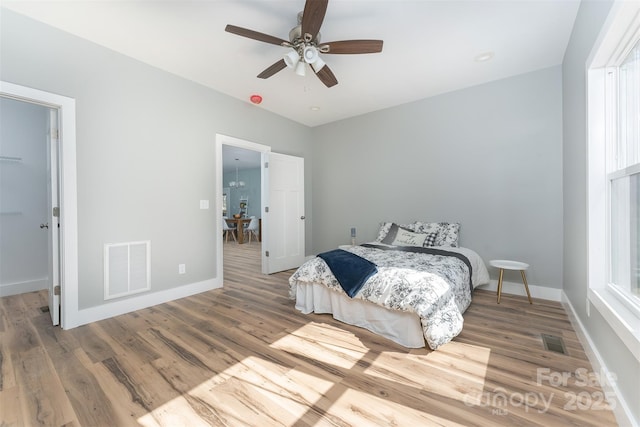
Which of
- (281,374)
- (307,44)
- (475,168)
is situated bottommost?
(281,374)

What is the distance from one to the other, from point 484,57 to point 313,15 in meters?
2.11

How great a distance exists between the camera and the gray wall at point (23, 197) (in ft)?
11.0

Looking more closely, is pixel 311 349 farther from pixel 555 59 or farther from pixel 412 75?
pixel 555 59

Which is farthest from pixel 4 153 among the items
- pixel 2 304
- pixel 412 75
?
pixel 412 75

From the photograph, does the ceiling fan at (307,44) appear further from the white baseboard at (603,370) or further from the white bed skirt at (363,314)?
the white baseboard at (603,370)

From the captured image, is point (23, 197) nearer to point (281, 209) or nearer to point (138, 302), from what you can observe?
point (138, 302)

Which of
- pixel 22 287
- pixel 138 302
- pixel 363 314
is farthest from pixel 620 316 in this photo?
pixel 22 287

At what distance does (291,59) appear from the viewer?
2283mm

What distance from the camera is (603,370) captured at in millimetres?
1547

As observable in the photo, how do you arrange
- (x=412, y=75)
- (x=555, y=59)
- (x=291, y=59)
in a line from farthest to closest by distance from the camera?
(x=412, y=75) < (x=555, y=59) < (x=291, y=59)

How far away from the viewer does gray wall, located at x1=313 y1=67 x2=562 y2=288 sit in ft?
10.2

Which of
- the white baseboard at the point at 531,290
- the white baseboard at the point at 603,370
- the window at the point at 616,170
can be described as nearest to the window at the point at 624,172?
the window at the point at 616,170

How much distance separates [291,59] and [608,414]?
3103 millimetres

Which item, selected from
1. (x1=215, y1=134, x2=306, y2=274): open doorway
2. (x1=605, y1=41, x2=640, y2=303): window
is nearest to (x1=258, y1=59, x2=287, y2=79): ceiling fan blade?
(x1=215, y1=134, x2=306, y2=274): open doorway
